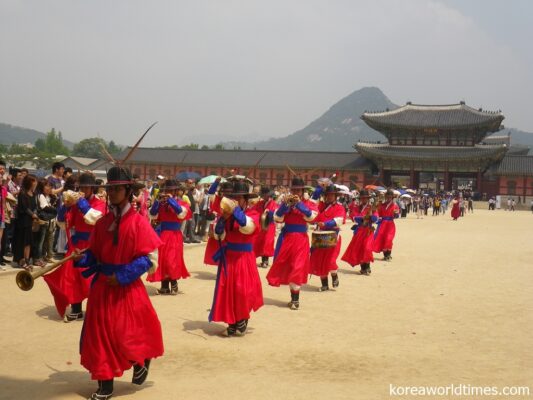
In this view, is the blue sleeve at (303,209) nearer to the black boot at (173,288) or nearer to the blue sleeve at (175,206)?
the blue sleeve at (175,206)

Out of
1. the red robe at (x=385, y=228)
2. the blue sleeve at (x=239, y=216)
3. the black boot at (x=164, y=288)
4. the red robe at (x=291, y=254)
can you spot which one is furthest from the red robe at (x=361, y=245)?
the blue sleeve at (x=239, y=216)

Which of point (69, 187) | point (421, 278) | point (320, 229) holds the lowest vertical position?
point (421, 278)

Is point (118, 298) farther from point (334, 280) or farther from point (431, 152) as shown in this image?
point (431, 152)

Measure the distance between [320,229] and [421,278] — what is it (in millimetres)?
3203

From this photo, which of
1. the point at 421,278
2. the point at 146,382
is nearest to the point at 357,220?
the point at 421,278

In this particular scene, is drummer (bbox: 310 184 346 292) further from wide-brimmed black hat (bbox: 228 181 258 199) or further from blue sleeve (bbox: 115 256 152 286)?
blue sleeve (bbox: 115 256 152 286)

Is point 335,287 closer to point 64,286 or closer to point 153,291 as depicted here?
point 153,291

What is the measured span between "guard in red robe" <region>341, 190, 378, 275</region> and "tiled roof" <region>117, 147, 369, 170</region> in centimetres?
3989

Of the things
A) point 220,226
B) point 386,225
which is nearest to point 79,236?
point 220,226

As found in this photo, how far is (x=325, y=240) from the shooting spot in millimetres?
9664

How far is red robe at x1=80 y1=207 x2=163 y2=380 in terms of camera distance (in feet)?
15.3

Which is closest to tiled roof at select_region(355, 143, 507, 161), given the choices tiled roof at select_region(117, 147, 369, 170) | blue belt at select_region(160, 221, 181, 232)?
tiled roof at select_region(117, 147, 369, 170)

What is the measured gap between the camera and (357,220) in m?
11.9

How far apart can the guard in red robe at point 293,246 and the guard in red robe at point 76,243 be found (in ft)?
9.11
